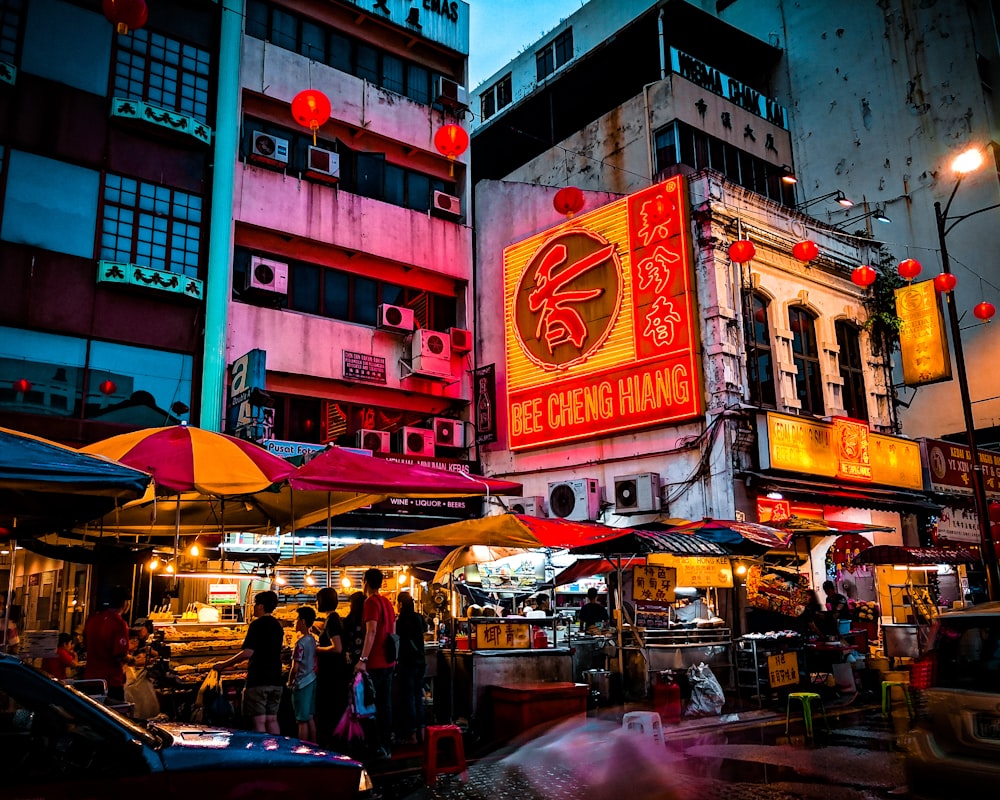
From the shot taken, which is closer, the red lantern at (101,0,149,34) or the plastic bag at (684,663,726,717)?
the red lantern at (101,0,149,34)

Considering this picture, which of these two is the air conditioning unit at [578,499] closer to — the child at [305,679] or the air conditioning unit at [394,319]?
the air conditioning unit at [394,319]

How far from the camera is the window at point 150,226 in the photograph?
17625 mm

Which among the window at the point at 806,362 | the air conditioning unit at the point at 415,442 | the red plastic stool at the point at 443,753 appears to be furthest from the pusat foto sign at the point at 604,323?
the red plastic stool at the point at 443,753

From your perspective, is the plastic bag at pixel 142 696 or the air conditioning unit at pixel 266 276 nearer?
the plastic bag at pixel 142 696

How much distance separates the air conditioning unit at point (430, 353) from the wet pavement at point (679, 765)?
448 inches

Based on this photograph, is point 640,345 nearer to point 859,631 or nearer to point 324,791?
point 859,631

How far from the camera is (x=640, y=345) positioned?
755 inches

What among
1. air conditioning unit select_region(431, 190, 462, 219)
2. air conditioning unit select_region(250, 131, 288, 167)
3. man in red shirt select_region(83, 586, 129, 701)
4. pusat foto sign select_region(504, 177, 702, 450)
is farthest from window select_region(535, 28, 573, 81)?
man in red shirt select_region(83, 586, 129, 701)

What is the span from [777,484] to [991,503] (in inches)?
348

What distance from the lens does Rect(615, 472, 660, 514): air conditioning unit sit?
18609 mm

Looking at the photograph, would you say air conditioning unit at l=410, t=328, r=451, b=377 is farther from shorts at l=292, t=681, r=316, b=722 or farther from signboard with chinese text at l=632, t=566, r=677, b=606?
shorts at l=292, t=681, r=316, b=722

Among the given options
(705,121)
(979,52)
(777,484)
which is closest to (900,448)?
(777,484)

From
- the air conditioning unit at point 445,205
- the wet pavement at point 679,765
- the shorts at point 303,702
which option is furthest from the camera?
the air conditioning unit at point 445,205

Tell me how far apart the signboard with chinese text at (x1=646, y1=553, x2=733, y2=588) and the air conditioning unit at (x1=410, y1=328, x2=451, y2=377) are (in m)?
7.76
